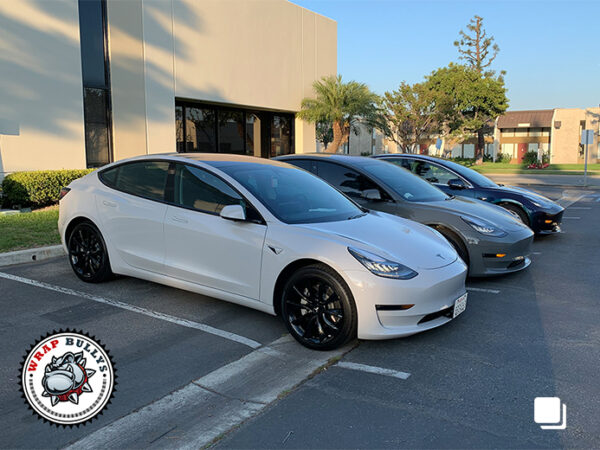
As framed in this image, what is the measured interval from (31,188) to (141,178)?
7780 mm

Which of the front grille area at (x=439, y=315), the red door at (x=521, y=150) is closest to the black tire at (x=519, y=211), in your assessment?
the front grille area at (x=439, y=315)

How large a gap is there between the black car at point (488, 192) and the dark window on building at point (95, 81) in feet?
33.8

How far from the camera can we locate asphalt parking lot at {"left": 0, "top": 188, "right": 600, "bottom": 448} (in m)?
2.95

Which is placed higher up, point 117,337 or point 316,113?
point 316,113

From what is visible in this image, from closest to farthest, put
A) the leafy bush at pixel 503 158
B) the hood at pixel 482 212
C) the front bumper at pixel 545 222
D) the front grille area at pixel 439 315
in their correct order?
the front grille area at pixel 439 315, the hood at pixel 482 212, the front bumper at pixel 545 222, the leafy bush at pixel 503 158

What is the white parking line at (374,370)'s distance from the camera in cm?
375

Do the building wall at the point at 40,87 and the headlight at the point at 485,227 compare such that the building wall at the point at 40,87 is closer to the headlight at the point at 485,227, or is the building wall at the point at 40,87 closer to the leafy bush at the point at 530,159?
→ the headlight at the point at 485,227

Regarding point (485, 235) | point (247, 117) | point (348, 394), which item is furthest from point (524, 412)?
point (247, 117)

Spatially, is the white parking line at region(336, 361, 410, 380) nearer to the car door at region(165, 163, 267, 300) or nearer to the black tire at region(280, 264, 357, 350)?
the black tire at region(280, 264, 357, 350)

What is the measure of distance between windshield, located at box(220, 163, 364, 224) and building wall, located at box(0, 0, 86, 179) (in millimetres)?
9717

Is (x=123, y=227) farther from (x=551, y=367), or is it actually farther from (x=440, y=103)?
(x=440, y=103)

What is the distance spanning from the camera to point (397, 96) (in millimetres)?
42406

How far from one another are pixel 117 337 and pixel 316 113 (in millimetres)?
19941

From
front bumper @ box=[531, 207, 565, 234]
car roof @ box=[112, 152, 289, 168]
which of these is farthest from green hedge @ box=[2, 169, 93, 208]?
front bumper @ box=[531, 207, 565, 234]
